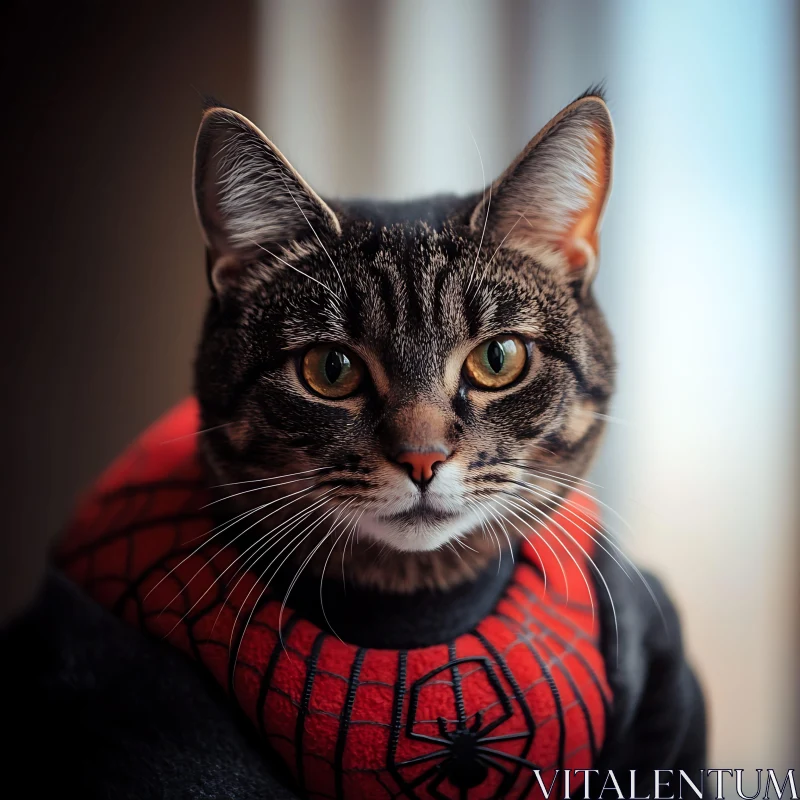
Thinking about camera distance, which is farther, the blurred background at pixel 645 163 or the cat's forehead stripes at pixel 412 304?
the blurred background at pixel 645 163

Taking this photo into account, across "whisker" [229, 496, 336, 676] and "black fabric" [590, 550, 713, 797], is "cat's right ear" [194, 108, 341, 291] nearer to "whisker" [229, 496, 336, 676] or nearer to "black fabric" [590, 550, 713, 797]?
"whisker" [229, 496, 336, 676]

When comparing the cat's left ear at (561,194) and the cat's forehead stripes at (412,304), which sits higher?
the cat's left ear at (561,194)

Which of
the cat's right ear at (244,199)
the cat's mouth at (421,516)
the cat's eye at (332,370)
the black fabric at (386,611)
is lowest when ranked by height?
the black fabric at (386,611)

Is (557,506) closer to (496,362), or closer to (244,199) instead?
(496,362)

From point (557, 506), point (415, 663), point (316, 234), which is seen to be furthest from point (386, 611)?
point (316, 234)

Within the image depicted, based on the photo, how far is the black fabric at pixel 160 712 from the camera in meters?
0.51

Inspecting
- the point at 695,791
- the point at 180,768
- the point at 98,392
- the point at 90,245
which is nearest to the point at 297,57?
the point at 90,245

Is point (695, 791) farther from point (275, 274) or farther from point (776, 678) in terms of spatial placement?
point (275, 274)

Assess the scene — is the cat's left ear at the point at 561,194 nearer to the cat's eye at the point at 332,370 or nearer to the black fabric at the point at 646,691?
the cat's eye at the point at 332,370

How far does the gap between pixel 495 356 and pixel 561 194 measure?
0.42 ft

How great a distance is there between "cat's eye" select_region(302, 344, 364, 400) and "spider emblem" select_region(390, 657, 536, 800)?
0.20 metres

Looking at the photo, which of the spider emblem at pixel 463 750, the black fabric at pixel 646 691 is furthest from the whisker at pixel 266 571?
the black fabric at pixel 646 691

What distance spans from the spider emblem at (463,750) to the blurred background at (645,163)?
202mm

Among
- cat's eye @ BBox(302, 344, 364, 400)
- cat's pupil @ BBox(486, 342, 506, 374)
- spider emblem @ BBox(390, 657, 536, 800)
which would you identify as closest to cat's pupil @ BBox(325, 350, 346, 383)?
cat's eye @ BBox(302, 344, 364, 400)
